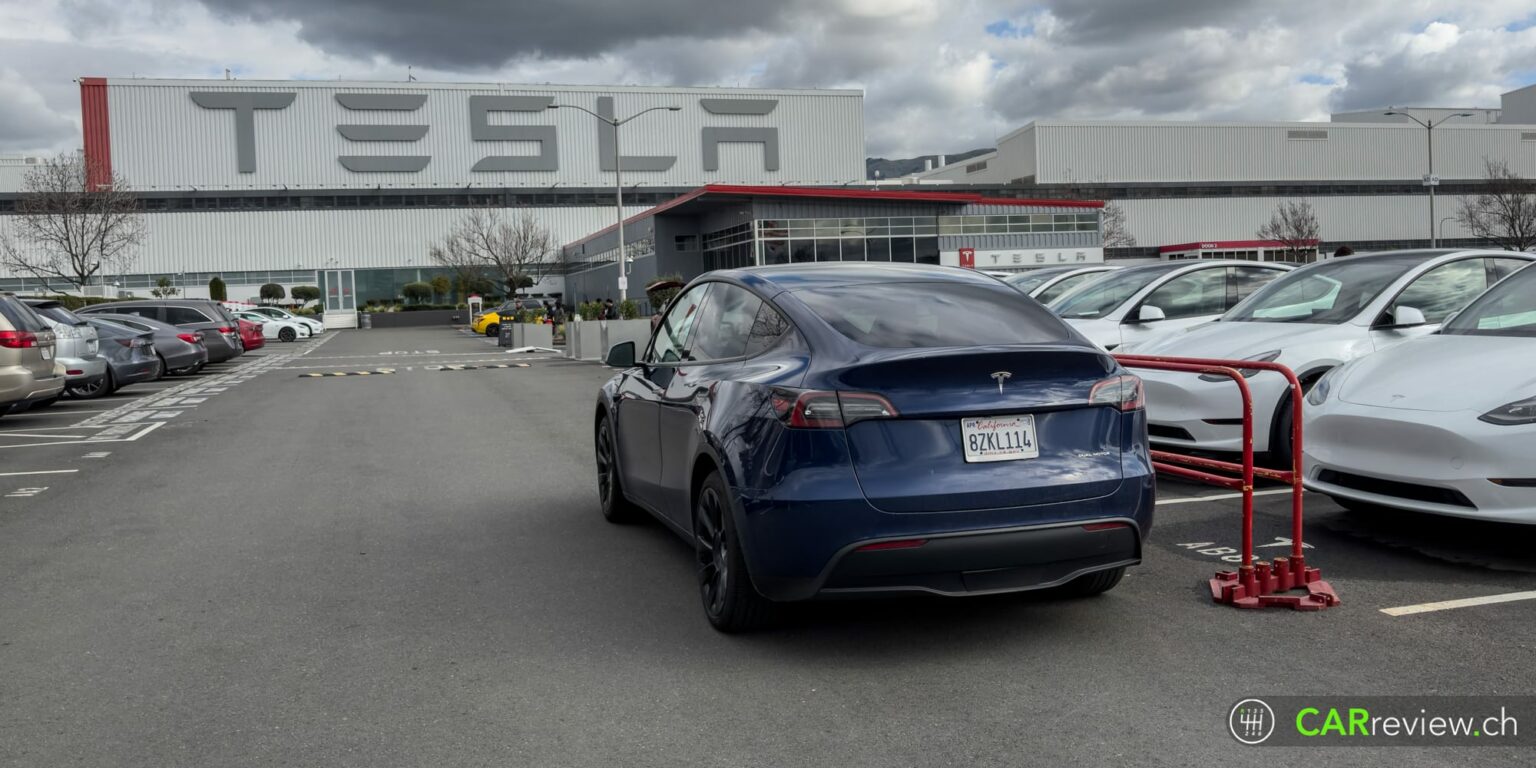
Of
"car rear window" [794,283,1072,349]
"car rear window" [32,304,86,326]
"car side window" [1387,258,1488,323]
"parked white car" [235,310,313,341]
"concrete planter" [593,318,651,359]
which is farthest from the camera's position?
"parked white car" [235,310,313,341]

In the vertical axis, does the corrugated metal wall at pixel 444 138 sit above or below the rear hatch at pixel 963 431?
above

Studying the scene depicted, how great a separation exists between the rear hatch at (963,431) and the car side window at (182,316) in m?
27.0

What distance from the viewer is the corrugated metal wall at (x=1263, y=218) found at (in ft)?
295

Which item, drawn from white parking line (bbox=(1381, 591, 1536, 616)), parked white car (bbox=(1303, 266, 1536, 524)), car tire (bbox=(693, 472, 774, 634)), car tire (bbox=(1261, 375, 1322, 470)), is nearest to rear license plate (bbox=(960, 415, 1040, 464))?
car tire (bbox=(693, 472, 774, 634))

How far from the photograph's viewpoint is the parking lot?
387 cm

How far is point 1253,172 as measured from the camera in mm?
93562

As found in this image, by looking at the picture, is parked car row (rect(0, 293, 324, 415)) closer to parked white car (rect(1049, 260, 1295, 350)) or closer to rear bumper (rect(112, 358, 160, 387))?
rear bumper (rect(112, 358, 160, 387))

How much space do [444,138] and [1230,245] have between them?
5480 cm

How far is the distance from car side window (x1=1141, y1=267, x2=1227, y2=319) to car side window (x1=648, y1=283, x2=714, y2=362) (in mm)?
6592

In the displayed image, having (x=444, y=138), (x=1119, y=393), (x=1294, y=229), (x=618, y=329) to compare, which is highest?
(x=444, y=138)

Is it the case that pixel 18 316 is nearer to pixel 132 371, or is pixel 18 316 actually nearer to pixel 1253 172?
pixel 132 371

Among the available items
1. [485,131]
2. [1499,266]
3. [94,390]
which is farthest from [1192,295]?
[485,131]

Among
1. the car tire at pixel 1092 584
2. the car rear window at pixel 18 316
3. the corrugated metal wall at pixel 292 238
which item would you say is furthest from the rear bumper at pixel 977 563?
the corrugated metal wall at pixel 292 238

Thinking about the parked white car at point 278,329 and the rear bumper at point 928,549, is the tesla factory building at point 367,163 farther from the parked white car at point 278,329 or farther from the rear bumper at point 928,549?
the rear bumper at point 928,549
